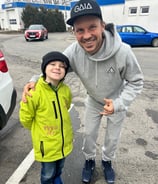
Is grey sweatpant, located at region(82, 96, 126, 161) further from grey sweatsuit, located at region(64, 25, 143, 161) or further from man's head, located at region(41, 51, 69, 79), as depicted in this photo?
man's head, located at region(41, 51, 69, 79)

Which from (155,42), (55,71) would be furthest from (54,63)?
(155,42)

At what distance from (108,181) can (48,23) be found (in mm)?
41110

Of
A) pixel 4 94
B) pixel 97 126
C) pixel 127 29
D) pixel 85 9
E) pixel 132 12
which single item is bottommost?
pixel 127 29

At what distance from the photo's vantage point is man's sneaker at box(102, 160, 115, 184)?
248 centimetres

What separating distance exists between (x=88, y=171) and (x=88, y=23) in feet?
5.37

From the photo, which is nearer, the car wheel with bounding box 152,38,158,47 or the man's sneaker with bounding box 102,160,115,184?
the man's sneaker with bounding box 102,160,115,184

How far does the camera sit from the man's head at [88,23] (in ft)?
5.75

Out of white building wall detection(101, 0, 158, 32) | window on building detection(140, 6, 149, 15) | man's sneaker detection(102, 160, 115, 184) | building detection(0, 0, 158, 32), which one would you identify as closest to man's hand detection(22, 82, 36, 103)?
man's sneaker detection(102, 160, 115, 184)

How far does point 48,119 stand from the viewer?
1926mm

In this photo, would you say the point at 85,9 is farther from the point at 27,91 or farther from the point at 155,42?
the point at 155,42

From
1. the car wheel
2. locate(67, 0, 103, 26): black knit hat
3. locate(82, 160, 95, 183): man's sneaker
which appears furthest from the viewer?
the car wheel

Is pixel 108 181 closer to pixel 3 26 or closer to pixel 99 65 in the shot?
A: pixel 99 65

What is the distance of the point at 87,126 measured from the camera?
248cm

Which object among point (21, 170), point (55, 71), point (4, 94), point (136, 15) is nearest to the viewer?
point (55, 71)
